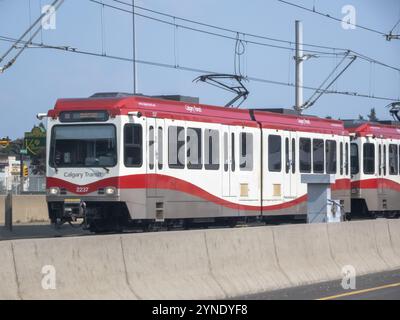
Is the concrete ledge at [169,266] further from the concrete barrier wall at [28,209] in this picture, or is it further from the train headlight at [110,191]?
the concrete barrier wall at [28,209]

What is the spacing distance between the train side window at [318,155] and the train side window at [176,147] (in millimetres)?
6812

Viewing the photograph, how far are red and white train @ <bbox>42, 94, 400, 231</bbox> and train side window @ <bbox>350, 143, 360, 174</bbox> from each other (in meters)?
4.30

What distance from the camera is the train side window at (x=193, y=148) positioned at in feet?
71.1

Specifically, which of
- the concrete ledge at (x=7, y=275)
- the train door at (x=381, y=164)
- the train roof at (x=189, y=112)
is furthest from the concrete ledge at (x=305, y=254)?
the train door at (x=381, y=164)

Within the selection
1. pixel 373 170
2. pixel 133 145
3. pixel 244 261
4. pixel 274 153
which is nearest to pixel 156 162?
pixel 133 145

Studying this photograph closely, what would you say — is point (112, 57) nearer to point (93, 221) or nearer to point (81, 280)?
point (93, 221)

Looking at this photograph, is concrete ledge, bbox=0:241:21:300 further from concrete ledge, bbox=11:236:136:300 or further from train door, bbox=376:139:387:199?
train door, bbox=376:139:387:199

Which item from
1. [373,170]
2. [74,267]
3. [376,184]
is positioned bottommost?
[74,267]

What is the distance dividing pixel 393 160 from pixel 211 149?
462 inches

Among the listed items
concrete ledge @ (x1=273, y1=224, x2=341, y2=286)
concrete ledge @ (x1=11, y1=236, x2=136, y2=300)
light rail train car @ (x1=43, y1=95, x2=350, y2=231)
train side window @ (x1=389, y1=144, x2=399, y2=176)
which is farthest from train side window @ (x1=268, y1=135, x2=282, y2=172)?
concrete ledge @ (x1=11, y1=236, x2=136, y2=300)

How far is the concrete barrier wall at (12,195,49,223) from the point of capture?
113 feet

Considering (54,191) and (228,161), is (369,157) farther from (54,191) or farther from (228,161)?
(54,191)

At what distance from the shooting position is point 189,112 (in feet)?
71.6
